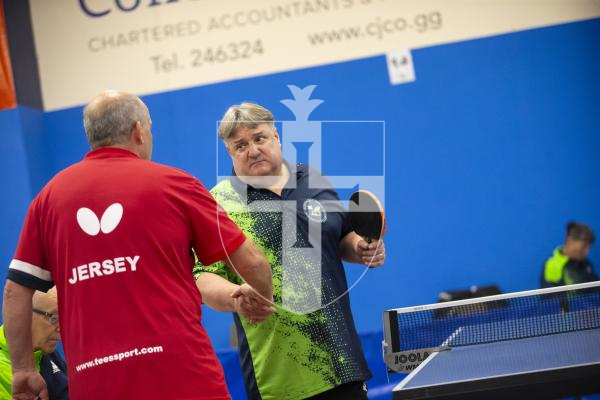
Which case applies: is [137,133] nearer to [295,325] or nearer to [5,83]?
[295,325]

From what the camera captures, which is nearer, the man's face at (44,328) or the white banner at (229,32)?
the man's face at (44,328)

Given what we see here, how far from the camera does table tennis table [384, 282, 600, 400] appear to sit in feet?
8.06

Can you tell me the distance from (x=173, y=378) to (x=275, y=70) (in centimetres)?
623

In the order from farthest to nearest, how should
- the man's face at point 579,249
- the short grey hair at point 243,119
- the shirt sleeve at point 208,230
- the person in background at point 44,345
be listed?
the man's face at point 579,249 → the person in background at point 44,345 → the short grey hair at point 243,119 → the shirt sleeve at point 208,230

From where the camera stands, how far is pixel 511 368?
262cm

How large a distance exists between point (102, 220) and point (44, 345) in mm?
1359

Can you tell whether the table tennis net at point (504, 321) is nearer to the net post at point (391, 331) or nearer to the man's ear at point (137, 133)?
the net post at point (391, 331)

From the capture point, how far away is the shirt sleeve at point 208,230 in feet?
9.02

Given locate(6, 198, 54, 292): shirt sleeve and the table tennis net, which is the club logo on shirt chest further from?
locate(6, 198, 54, 292): shirt sleeve

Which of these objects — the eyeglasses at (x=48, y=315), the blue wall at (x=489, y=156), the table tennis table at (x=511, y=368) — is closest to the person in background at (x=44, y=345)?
the eyeglasses at (x=48, y=315)

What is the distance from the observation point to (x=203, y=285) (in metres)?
3.28

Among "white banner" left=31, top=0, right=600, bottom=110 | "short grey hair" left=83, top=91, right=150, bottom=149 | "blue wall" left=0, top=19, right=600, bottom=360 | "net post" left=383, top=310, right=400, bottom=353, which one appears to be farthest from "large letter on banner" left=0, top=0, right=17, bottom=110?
"net post" left=383, top=310, right=400, bottom=353

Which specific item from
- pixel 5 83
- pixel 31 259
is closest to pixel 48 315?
pixel 31 259

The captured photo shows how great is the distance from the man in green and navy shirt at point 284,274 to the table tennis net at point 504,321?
0.25 meters
